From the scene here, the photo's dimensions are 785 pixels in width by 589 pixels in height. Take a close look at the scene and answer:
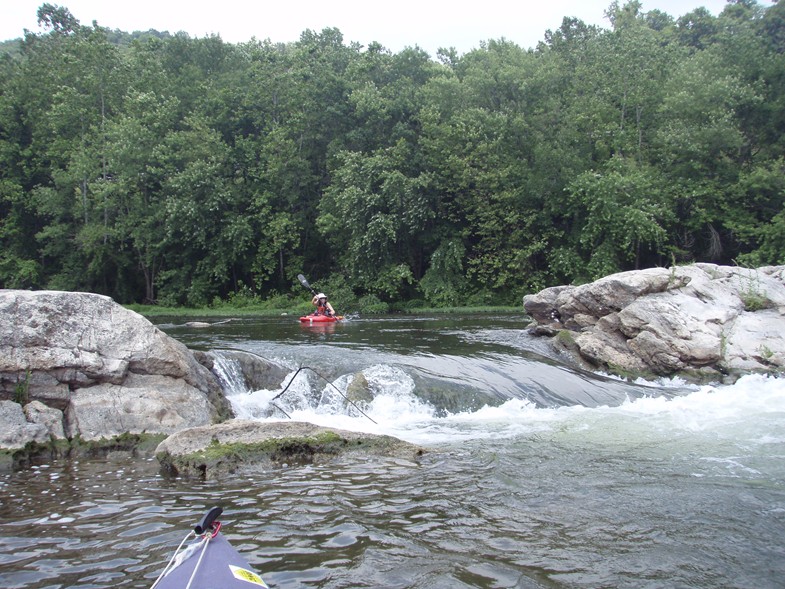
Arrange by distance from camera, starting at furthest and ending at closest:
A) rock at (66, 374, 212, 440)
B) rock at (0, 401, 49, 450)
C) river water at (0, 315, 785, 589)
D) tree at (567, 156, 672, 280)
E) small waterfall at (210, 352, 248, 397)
Answer: tree at (567, 156, 672, 280) → small waterfall at (210, 352, 248, 397) → rock at (66, 374, 212, 440) → rock at (0, 401, 49, 450) → river water at (0, 315, 785, 589)

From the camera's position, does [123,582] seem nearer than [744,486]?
Yes

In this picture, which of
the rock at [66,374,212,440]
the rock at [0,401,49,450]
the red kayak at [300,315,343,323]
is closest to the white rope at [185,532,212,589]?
the rock at [66,374,212,440]

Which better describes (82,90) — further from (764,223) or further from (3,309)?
(764,223)

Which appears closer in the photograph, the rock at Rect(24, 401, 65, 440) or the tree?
the rock at Rect(24, 401, 65, 440)

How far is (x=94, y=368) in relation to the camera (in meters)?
8.62

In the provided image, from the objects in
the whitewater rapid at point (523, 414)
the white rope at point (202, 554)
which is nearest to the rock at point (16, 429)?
the whitewater rapid at point (523, 414)

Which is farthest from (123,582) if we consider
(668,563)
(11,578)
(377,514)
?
(668,563)

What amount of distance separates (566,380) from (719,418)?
9.58 feet

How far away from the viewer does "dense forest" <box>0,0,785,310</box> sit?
2689 centimetres

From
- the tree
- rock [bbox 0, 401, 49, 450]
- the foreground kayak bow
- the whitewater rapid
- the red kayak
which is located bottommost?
the whitewater rapid

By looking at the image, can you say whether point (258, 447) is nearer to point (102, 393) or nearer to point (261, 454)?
point (261, 454)

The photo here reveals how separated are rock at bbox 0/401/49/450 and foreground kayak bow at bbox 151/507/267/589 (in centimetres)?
483

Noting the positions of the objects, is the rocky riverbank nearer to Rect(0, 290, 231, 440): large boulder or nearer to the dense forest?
Rect(0, 290, 231, 440): large boulder

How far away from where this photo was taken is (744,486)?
20.0 ft
